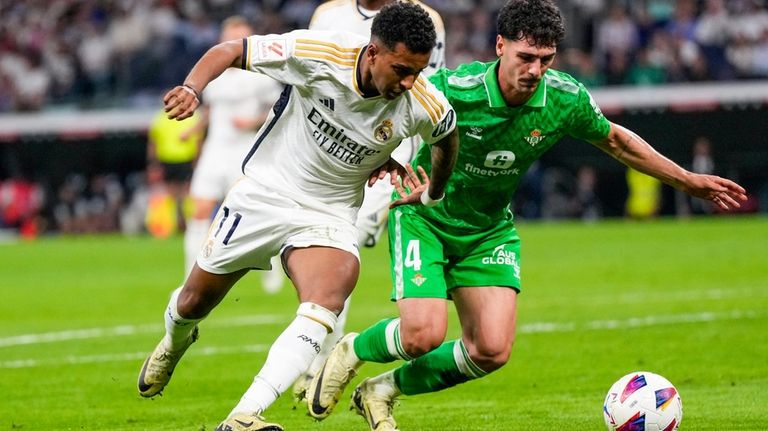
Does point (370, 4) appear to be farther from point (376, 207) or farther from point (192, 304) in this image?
point (192, 304)

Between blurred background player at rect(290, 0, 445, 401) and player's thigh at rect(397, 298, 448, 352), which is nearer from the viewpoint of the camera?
player's thigh at rect(397, 298, 448, 352)

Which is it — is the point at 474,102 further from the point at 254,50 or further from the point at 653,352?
the point at 653,352

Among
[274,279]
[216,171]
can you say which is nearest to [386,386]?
[216,171]

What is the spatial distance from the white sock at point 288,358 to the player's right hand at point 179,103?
1074 mm

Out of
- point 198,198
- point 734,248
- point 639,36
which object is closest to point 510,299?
point 198,198

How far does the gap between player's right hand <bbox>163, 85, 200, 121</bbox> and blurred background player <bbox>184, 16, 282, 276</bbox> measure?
762 cm

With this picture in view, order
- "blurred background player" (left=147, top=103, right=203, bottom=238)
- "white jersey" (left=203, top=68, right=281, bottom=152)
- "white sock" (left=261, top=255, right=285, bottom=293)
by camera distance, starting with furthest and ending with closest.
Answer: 1. "blurred background player" (left=147, top=103, right=203, bottom=238)
2. "white sock" (left=261, top=255, right=285, bottom=293)
3. "white jersey" (left=203, top=68, right=281, bottom=152)

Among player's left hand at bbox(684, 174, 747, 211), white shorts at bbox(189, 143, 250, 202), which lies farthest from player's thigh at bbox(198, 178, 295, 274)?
white shorts at bbox(189, 143, 250, 202)

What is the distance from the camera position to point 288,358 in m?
5.86

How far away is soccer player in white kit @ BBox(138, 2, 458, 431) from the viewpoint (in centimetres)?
598

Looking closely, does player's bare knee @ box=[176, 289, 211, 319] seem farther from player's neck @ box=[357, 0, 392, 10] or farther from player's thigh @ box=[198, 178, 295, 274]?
player's neck @ box=[357, 0, 392, 10]

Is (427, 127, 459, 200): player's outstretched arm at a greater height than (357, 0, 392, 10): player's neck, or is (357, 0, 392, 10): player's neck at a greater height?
(427, 127, 459, 200): player's outstretched arm

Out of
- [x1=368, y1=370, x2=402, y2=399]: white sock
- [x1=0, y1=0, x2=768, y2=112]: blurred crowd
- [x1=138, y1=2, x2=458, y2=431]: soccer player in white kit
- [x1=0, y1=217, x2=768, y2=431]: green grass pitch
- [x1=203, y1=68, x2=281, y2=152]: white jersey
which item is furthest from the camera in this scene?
[x1=0, y1=0, x2=768, y2=112]: blurred crowd

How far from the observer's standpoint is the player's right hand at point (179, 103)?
5.75 metres
